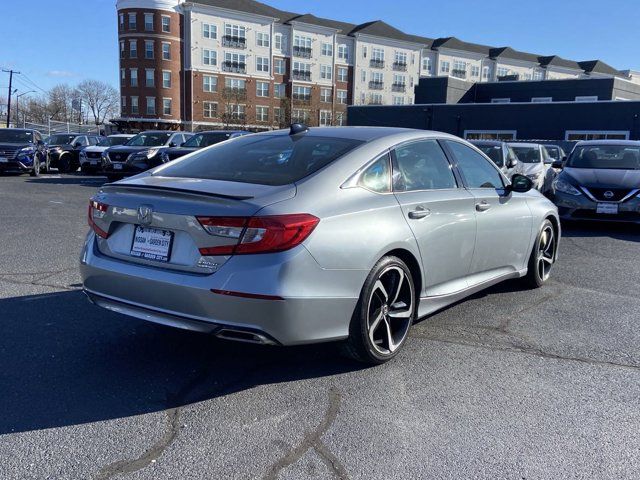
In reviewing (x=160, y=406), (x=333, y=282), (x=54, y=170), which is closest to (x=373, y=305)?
(x=333, y=282)

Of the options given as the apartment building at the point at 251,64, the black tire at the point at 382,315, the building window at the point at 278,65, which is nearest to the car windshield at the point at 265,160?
the black tire at the point at 382,315

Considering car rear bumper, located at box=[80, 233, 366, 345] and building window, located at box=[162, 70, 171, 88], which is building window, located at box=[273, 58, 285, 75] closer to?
building window, located at box=[162, 70, 171, 88]

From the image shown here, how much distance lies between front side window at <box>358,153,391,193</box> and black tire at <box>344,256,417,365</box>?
49cm

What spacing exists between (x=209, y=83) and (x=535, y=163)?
59914 mm

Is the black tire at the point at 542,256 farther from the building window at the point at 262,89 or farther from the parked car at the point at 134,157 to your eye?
the building window at the point at 262,89

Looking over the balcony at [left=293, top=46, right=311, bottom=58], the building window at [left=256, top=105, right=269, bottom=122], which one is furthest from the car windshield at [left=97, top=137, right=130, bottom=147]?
the balcony at [left=293, top=46, right=311, bottom=58]

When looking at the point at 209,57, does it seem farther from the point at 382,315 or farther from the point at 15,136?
the point at 382,315

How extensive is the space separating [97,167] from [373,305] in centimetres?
1993

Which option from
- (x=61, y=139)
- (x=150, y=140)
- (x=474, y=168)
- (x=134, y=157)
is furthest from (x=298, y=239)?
(x=61, y=139)

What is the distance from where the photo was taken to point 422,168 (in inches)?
176

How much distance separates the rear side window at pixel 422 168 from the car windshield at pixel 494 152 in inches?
367

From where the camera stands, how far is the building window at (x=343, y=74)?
257ft

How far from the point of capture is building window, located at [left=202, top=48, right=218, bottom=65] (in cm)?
6894

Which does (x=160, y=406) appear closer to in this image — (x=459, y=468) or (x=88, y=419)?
(x=88, y=419)
